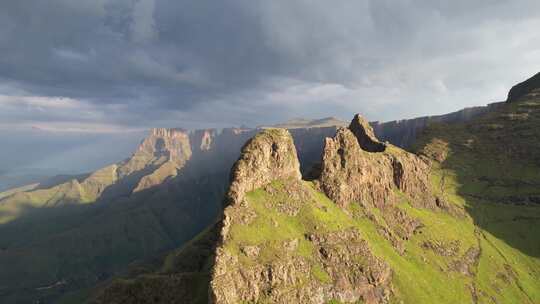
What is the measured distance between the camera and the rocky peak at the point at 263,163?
154375 millimetres

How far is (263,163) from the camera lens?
165875 millimetres

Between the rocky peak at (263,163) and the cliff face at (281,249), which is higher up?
the rocky peak at (263,163)

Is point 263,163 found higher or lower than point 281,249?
higher

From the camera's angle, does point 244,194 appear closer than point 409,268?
Yes

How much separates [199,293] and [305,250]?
4526cm

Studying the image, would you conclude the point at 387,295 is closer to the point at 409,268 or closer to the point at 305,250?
the point at 409,268

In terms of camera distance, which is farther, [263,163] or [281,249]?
[263,163]

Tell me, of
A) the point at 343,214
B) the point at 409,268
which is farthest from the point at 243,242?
the point at 409,268

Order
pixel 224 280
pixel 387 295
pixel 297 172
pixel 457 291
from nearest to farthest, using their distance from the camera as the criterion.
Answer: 1. pixel 224 280
2. pixel 387 295
3. pixel 297 172
4. pixel 457 291

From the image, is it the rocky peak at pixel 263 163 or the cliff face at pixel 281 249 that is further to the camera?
the rocky peak at pixel 263 163

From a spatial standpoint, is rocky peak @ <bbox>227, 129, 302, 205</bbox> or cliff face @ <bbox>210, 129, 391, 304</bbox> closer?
cliff face @ <bbox>210, 129, 391, 304</bbox>

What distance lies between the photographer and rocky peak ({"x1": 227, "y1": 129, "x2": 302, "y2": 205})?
6078 inches

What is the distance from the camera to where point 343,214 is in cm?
19150

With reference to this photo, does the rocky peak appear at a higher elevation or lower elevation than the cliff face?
higher
